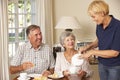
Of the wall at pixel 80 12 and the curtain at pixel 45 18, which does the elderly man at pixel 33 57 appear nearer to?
the curtain at pixel 45 18

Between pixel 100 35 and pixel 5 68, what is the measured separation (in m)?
1.65

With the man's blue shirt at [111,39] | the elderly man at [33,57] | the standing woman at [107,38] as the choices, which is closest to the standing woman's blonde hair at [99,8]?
the standing woman at [107,38]

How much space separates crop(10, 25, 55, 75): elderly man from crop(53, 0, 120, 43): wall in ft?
3.92

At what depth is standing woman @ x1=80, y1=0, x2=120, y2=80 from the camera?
6.37ft

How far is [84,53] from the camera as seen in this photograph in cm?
213

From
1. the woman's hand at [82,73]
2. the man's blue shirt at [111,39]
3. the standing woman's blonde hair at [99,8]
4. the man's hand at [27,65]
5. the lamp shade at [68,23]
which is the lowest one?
the woman's hand at [82,73]

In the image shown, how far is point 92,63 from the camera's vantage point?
3338 millimetres

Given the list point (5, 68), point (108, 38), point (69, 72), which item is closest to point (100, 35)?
point (108, 38)

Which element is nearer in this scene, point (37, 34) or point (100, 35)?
point (100, 35)

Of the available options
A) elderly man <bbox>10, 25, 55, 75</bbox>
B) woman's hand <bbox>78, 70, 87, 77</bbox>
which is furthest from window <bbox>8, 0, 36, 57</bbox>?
woman's hand <bbox>78, 70, 87, 77</bbox>

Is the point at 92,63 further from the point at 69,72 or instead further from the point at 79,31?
the point at 69,72

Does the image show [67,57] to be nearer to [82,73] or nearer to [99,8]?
[82,73]

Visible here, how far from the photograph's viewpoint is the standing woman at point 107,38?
194 cm

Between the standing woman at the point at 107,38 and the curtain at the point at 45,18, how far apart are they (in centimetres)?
152
